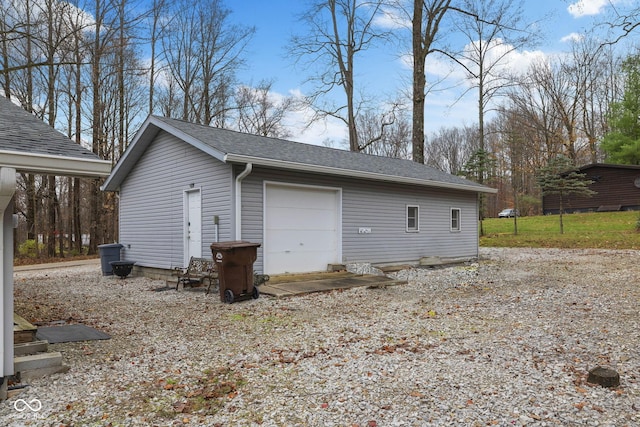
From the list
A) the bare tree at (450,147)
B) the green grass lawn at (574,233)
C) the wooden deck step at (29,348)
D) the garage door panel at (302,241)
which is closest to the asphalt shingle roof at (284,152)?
the garage door panel at (302,241)

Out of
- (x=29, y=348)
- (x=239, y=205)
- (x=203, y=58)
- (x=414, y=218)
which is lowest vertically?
(x=29, y=348)

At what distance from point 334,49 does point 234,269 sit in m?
18.3

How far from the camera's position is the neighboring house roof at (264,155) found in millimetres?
8484

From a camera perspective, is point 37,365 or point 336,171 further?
point 336,171

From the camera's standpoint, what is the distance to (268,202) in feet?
29.7

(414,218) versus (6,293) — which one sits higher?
(414,218)

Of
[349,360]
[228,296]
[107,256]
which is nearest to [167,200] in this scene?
[107,256]

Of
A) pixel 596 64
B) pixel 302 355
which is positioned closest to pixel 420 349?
pixel 302 355

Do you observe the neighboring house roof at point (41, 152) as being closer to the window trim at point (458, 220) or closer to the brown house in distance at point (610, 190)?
the window trim at point (458, 220)

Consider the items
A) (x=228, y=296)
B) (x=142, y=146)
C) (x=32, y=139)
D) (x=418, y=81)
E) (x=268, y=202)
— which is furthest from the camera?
(x=418, y=81)

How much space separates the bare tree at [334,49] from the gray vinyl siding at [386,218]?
9712 millimetres

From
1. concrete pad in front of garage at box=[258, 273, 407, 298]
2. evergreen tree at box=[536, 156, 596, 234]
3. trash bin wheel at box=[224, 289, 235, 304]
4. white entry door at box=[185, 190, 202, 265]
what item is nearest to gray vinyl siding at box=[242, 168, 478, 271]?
concrete pad in front of garage at box=[258, 273, 407, 298]

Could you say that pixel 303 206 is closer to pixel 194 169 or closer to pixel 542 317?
pixel 194 169

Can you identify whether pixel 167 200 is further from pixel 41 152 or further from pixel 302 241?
pixel 41 152
